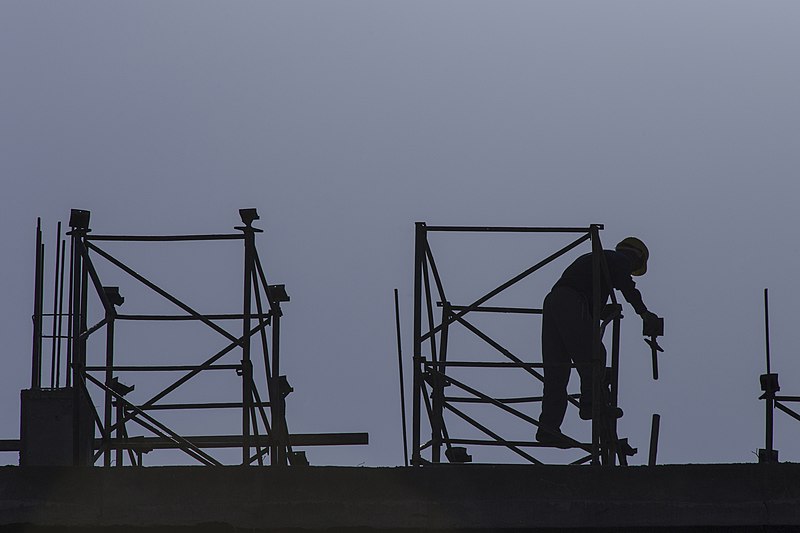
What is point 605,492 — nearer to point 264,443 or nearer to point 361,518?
point 361,518

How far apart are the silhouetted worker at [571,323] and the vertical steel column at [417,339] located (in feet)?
3.78

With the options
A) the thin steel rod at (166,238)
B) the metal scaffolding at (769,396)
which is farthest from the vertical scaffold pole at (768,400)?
the thin steel rod at (166,238)

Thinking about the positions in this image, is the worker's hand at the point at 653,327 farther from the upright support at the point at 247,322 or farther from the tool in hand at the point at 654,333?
the upright support at the point at 247,322

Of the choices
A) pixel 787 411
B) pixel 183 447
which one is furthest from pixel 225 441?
pixel 787 411

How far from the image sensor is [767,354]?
11.9 metres

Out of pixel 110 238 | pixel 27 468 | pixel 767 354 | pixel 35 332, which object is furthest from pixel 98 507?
pixel 767 354

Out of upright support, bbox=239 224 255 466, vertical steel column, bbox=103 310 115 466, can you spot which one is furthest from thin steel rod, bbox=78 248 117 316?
upright support, bbox=239 224 255 466

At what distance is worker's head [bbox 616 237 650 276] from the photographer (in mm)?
11688

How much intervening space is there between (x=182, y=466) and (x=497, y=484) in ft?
6.10

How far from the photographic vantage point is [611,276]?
11.0 m

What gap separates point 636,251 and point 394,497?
4.49 m

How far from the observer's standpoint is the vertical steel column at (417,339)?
9.73 m

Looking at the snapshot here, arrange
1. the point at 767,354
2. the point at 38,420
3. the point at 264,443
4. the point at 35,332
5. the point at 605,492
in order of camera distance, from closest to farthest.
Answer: the point at 605,492, the point at 38,420, the point at 35,332, the point at 264,443, the point at 767,354

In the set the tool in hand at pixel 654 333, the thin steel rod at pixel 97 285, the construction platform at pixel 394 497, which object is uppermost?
the thin steel rod at pixel 97 285
